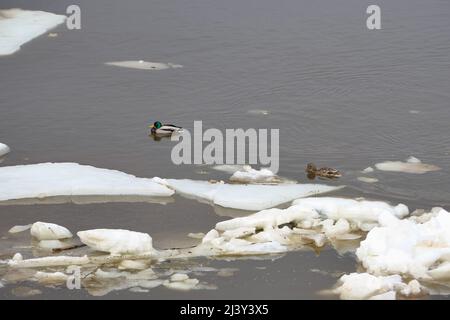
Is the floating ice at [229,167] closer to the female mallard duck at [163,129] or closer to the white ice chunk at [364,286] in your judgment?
the female mallard duck at [163,129]

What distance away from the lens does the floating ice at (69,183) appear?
1388 cm

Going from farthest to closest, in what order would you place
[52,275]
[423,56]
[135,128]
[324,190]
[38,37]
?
[38,37]
[423,56]
[135,128]
[324,190]
[52,275]

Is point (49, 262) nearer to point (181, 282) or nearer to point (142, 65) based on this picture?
point (181, 282)

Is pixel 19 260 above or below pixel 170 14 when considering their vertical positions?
below

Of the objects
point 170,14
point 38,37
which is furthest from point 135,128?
point 170,14

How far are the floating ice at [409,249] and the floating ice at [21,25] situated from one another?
12.7m

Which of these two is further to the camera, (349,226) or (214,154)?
(214,154)

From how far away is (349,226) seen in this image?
41.7ft

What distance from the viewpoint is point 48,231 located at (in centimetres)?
1221

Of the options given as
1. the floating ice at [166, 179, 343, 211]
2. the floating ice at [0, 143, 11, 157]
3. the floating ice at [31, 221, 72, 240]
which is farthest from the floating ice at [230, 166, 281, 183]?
the floating ice at [0, 143, 11, 157]

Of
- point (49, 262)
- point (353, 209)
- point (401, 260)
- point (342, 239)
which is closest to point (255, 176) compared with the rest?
point (353, 209)

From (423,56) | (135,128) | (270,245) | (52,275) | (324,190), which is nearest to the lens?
(52,275)

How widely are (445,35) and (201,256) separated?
43.6 ft

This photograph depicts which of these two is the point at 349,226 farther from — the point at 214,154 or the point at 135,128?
the point at 135,128
